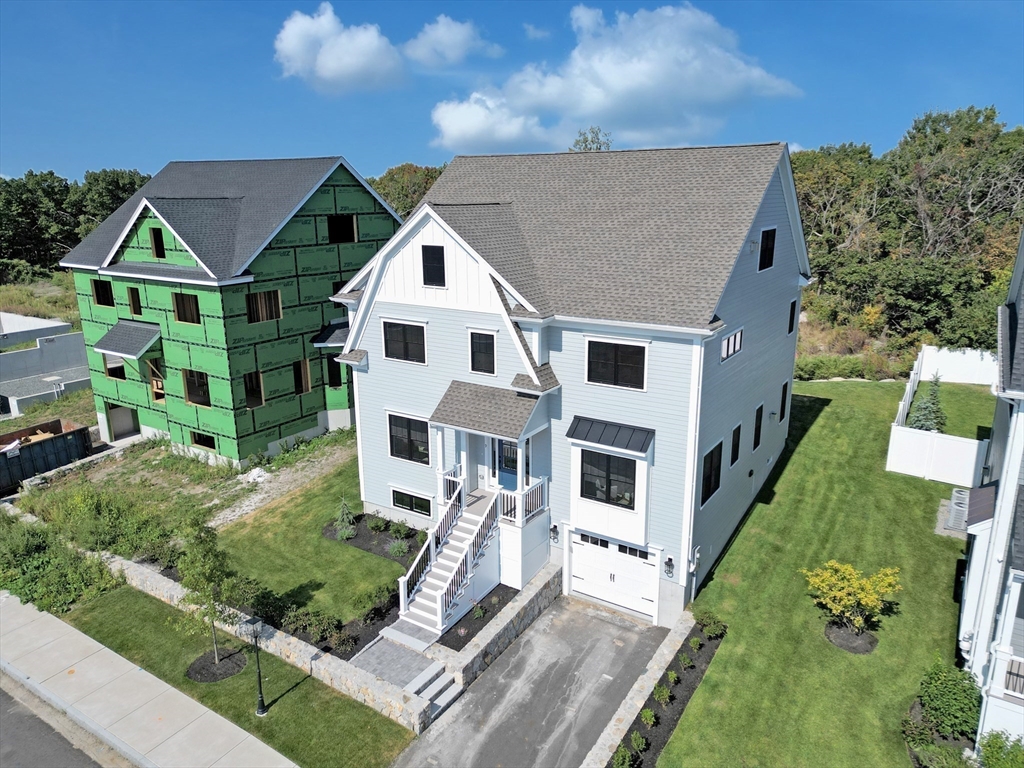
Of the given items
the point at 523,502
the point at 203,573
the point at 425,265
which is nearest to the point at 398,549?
the point at 523,502

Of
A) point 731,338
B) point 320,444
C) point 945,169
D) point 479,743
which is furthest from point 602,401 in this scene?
point 945,169

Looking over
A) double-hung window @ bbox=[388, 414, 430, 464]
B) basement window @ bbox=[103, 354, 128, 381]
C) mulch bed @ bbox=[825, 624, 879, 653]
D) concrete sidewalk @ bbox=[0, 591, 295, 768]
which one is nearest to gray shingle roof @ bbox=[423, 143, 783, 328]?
double-hung window @ bbox=[388, 414, 430, 464]

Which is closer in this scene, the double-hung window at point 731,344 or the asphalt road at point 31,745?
the asphalt road at point 31,745

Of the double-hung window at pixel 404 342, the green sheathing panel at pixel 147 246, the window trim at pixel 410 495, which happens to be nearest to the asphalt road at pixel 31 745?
the window trim at pixel 410 495

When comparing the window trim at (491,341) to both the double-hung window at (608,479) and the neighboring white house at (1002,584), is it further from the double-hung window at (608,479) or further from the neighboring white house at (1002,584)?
the neighboring white house at (1002,584)

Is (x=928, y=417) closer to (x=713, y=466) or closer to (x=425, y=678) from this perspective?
(x=713, y=466)
